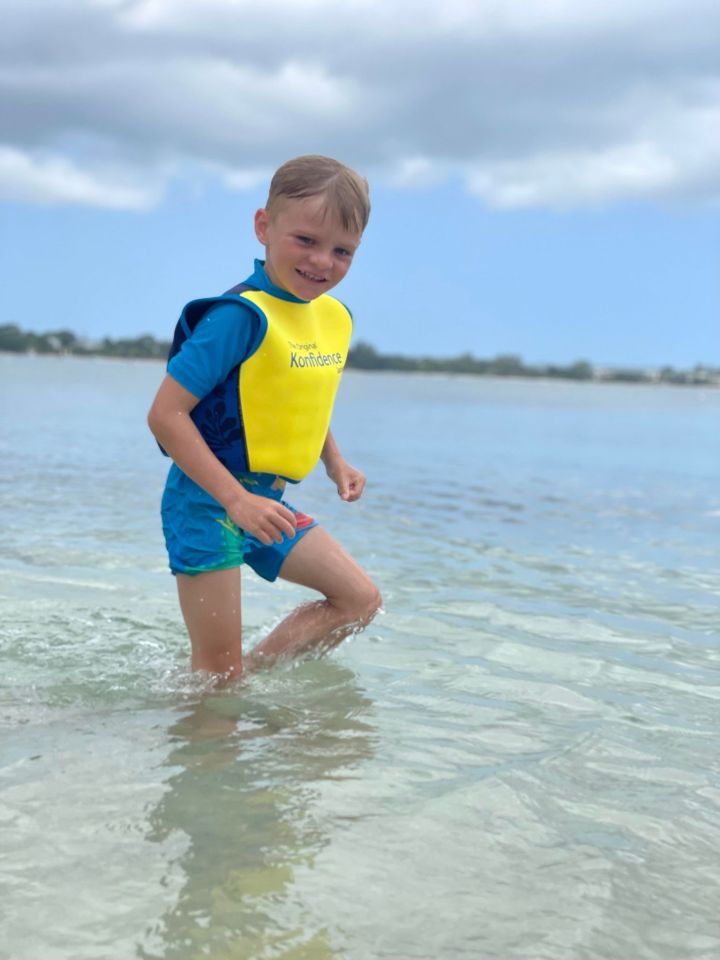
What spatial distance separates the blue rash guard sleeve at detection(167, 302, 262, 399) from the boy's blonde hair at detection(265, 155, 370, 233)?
1.36ft

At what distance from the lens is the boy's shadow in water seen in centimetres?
228

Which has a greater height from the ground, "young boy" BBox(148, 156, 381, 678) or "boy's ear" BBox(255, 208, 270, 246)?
"boy's ear" BBox(255, 208, 270, 246)

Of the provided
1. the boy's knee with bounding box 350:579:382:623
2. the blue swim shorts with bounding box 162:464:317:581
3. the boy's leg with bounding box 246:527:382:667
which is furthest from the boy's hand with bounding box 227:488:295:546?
the boy's knee with bounding box 350:579:382:623

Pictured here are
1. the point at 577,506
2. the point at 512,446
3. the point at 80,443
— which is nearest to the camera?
the point at 577,506

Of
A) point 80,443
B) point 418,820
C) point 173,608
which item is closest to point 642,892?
point 418,820

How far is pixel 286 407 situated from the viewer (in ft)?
12.6

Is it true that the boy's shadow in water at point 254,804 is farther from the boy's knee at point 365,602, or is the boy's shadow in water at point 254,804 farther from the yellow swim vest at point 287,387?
the yellow swim vest at point 287,387

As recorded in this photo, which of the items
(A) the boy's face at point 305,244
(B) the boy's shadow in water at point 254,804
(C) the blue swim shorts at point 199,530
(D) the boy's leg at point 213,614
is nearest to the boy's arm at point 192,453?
(C) the blue swim shorts at point 199,530

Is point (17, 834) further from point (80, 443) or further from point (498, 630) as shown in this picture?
point (80, 443)

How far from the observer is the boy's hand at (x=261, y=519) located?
337 cm

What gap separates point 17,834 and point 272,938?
0.79 metres

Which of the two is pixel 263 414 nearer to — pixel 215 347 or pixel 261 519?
pixel 215 347

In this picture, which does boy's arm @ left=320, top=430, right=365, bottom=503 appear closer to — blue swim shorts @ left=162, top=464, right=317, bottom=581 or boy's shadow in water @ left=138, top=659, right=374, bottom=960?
blue swim shorts @ left=162, top=464, right=317, bottom=581

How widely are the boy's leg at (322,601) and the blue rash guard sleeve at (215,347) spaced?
0.74m
